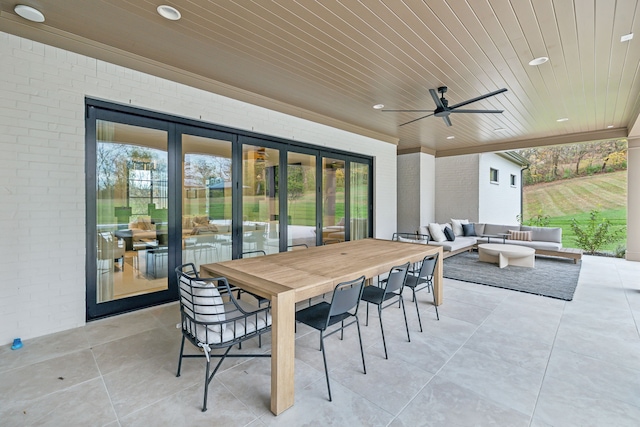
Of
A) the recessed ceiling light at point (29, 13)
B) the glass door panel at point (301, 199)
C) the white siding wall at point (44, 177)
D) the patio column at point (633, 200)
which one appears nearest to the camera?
the recessed ceiling light at point (29, 13)

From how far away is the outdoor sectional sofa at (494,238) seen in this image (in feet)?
20.7

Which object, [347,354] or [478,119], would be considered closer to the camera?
[347,354]

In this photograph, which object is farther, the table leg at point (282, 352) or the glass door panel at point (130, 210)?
the glass door panel at point (130, 210)

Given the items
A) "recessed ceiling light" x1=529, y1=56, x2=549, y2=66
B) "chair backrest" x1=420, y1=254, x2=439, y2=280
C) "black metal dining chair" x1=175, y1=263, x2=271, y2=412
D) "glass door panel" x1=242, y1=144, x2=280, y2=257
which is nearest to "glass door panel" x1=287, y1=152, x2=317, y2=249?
"glass door panel" x1=242, y1=144, x2=280, y2=257

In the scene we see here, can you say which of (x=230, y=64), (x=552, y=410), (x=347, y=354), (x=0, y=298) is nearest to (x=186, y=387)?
(x=347, y=354)

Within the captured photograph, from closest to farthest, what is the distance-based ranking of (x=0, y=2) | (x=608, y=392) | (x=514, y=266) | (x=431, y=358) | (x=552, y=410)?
(x=552, y=410), (x=608, y=392), (x=0, y=2), (x=431, y=358), (x=514, y=266)

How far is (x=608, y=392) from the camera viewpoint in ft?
6.47

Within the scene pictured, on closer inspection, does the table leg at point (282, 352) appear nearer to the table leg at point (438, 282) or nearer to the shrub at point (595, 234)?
the table leg at point (438, 282)

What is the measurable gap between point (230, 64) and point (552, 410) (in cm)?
406

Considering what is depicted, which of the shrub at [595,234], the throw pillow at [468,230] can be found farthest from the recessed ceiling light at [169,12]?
the shrub at [595,234]

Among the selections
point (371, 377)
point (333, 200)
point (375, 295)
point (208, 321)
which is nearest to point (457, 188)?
point (333, 200)

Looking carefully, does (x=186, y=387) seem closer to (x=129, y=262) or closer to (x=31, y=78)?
(x=129, y=262)

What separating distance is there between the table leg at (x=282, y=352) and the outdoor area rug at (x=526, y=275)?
12.9 ft

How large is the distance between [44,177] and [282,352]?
286cm
